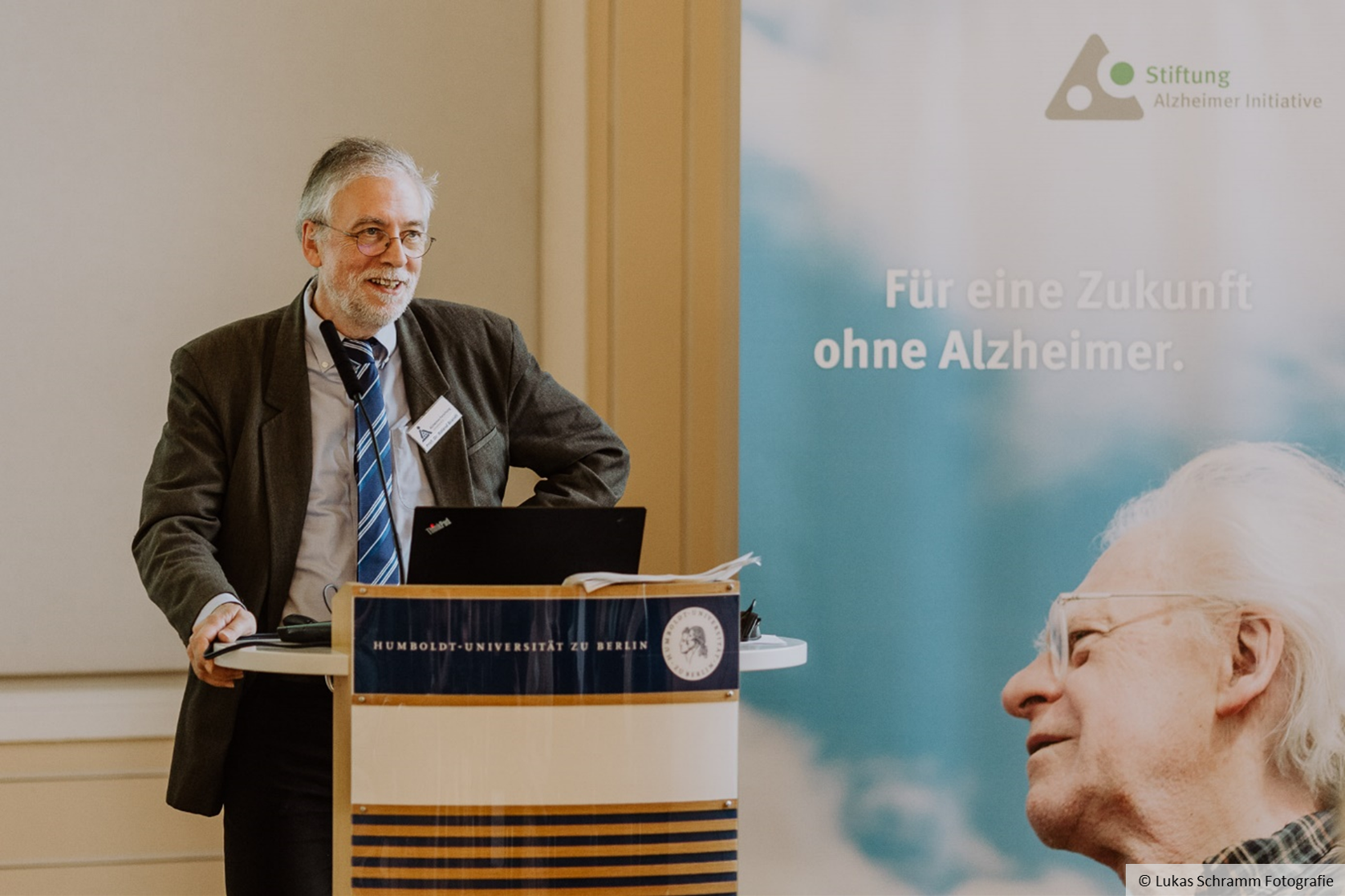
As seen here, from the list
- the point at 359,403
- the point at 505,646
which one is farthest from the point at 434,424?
the point at 505,646

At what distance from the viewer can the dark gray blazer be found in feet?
7.57

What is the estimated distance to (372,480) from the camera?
2406mm

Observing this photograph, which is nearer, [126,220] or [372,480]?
[372,480]

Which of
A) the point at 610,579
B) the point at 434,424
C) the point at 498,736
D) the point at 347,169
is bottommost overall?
the point at 498,736

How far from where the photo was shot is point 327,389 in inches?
→ 99.2

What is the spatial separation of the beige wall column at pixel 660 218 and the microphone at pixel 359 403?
1.19 meters

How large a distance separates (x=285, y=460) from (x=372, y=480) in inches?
6.3

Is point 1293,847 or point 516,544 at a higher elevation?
point 516,544

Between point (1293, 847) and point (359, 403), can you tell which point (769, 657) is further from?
point (1293, 847)

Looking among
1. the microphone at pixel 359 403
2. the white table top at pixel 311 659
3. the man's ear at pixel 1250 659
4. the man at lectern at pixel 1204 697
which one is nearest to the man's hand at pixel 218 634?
the white table top at pixel 311 659

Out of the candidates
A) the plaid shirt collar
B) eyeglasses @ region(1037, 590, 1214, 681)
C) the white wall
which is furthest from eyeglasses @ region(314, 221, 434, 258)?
the plaid shirt collar

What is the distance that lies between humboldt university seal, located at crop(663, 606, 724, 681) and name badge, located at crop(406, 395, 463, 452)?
2.55ft

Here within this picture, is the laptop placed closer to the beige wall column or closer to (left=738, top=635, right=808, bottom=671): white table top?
(left=738, top=635, right=808, bottom=671): white table top

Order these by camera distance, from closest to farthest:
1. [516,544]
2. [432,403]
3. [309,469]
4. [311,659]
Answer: [311,659] < [516,544] < [309,469] < [432,403]
